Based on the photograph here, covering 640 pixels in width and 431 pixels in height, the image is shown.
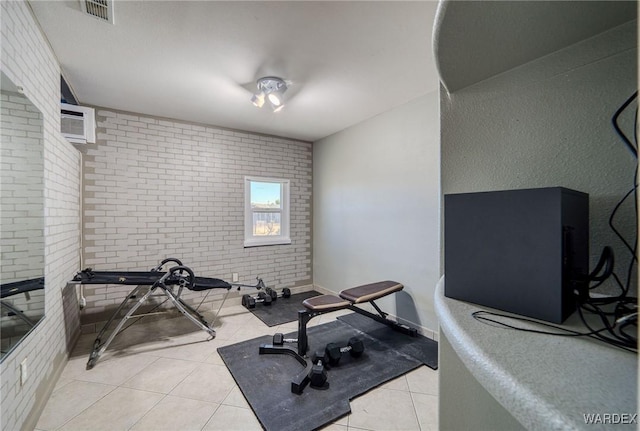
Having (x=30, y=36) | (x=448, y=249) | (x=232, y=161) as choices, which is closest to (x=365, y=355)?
(x=448, y=249)

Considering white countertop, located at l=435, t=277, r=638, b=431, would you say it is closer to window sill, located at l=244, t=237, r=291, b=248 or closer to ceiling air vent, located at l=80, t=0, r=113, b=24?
ceiling air vent, located at l=80, t=0, r=113, b=24

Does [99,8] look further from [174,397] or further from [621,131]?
[174,397]

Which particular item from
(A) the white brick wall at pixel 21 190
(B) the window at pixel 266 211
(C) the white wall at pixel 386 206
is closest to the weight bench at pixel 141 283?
(A) the white brick wall at pixel 21 190

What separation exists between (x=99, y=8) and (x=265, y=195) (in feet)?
9.99

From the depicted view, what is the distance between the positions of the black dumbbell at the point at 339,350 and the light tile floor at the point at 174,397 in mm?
419

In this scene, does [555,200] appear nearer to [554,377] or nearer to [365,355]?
[554,377]

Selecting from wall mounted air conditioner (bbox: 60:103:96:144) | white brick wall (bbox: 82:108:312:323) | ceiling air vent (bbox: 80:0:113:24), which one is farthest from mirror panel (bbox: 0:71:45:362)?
white brick wall (bbox: 82:108:312:323)

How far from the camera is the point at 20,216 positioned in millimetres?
1621

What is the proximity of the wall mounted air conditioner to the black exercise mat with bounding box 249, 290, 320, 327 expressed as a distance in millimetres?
2899

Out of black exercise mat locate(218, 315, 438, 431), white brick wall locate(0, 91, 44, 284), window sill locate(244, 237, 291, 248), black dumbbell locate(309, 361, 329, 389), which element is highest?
white brick wall locate(0, 91, 44, 284)

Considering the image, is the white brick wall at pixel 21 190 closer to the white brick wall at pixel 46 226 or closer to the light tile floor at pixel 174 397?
the white brick wall at pixel 46 226

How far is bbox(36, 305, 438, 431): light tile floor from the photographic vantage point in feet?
5.85

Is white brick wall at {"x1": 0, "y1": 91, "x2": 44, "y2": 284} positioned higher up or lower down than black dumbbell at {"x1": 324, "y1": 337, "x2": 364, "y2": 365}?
higher up

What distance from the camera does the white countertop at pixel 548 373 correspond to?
0.92ft
